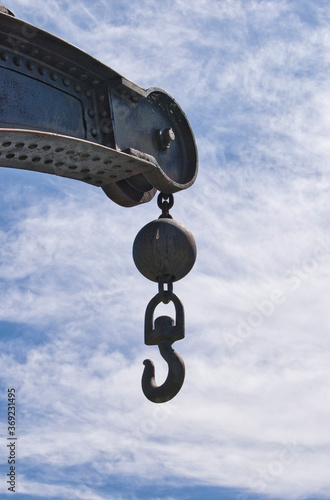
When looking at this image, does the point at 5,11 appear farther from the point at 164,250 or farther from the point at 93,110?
the point at 164,250

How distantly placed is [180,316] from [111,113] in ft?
4.59

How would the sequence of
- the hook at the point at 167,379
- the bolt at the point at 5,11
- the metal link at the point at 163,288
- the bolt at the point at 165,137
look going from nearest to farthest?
the bolt at the point at 5,11, the hook at the point at 167,379, the metal link at the point at 163,288, the bolt at the point at 165,137

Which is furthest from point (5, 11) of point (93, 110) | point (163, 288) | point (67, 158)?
point (163, 288)

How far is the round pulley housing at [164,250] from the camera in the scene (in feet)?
18.9

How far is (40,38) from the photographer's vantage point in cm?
508

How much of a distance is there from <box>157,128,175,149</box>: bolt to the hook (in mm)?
1447

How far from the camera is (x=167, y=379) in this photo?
531cm

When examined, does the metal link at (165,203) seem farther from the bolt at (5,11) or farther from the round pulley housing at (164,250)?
the bolt at (5,11)

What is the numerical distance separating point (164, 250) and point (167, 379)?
926 mm

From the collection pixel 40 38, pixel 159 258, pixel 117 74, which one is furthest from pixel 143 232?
pixel 40 38

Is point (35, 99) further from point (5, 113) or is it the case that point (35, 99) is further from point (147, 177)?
point (147, 177)

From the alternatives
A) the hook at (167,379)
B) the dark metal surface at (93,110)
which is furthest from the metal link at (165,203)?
the hook at (167,379)

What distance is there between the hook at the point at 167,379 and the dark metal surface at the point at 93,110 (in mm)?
1232

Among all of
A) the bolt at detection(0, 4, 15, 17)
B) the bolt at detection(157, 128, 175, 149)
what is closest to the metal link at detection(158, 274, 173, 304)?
the bolt at detection(157, 128, 175, 149)
